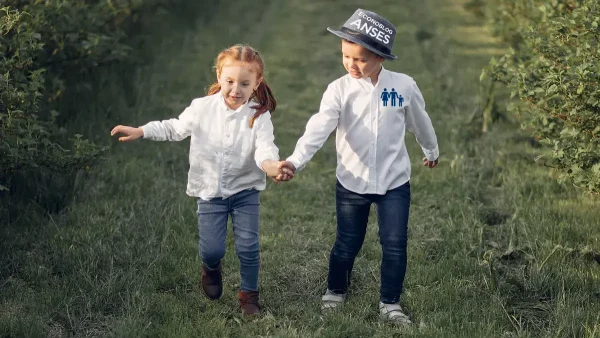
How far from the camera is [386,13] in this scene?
498 inches

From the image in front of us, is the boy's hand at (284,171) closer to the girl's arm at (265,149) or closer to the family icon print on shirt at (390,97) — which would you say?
the girl's arm at (265,149)

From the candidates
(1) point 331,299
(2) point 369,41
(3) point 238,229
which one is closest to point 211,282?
(3) point 238,229

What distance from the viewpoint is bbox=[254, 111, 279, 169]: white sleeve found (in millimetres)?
4529

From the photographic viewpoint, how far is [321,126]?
4613 millimetres

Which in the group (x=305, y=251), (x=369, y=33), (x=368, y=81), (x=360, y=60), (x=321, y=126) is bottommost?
(x=305, y=251)

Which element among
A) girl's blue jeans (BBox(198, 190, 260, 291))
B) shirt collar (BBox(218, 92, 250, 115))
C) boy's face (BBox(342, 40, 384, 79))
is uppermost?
boy's face (BBox(342, 40, 384, 79))

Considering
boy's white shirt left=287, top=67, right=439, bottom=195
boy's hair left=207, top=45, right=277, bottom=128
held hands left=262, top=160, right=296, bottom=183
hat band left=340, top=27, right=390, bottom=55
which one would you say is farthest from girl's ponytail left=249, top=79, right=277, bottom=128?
hat band left=340, top=27, right=390, bottom=55

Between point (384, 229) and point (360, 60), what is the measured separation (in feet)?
2.91

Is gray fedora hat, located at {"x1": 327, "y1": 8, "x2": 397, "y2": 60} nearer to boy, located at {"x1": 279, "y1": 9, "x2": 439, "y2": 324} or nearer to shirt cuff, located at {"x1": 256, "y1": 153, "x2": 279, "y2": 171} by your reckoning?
boy, located at {"x1": 279, "y1": 9, "x2": 439, "y2": 324}

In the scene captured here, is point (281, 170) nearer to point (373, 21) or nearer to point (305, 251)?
point (373, 21)

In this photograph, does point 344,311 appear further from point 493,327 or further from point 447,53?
point 447,53

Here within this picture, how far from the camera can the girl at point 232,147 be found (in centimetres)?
464

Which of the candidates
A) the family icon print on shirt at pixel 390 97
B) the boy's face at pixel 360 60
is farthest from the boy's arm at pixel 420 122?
the boy's face at pixel 360 60

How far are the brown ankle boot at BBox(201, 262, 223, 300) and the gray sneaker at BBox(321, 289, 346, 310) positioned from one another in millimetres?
594
